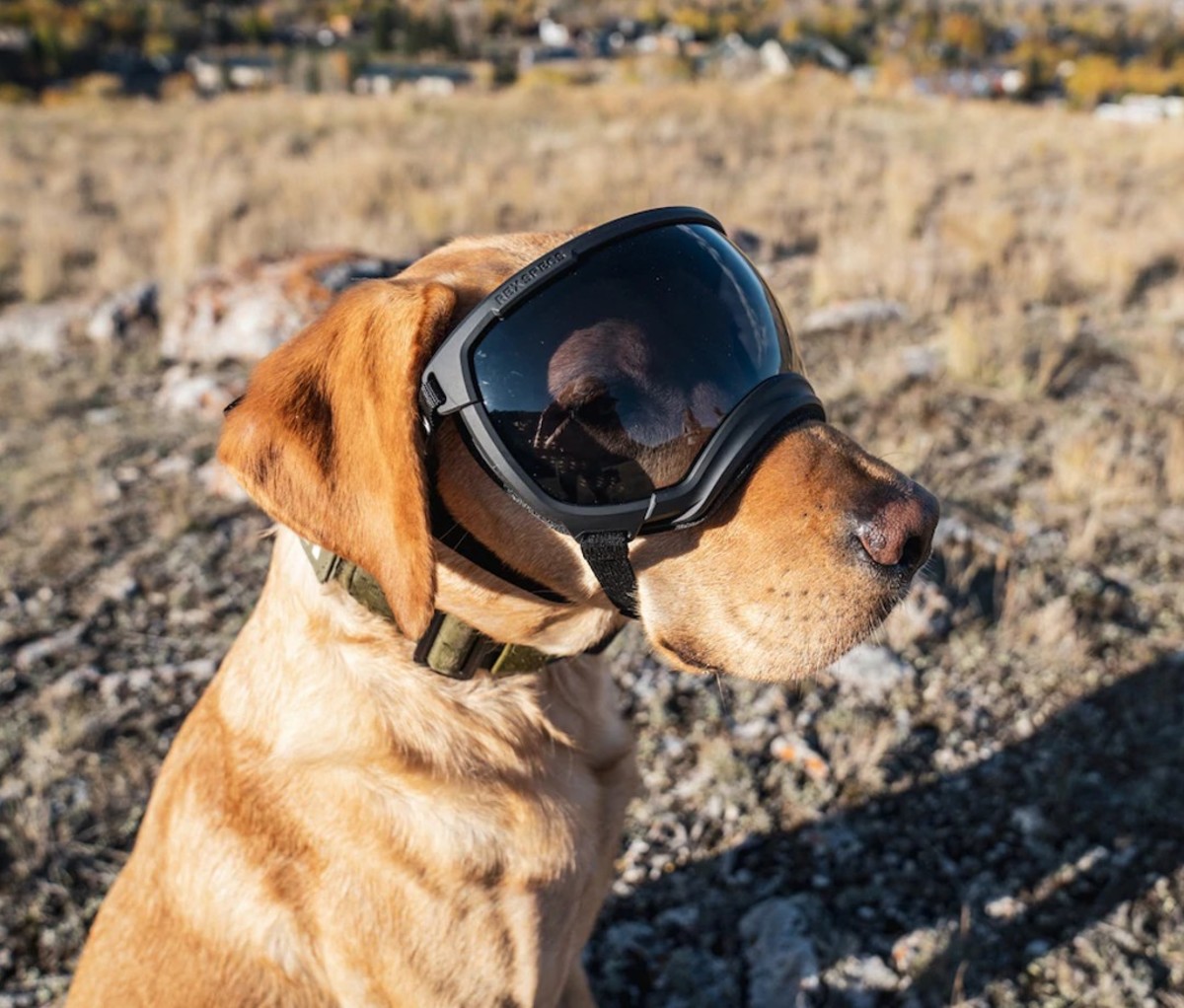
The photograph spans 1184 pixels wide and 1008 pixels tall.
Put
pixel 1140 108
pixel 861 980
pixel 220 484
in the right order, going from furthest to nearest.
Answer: pixel 1140 108 < pixel 220 484 < pixel 861 980

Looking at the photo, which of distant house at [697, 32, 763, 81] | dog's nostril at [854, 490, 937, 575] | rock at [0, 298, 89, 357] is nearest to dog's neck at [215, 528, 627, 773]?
dog's nostril at [854, 490, 937, 575]

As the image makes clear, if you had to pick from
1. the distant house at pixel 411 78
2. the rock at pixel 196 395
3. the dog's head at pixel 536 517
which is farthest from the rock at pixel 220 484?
the distant house at pixel 411 78

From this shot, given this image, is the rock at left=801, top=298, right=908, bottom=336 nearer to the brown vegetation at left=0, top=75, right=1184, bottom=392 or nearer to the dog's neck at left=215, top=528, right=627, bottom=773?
the brown vegetation at left=0, top=75, right=1184, bottom=392

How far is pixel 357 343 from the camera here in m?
1.45

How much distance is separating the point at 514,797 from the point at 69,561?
335 cm

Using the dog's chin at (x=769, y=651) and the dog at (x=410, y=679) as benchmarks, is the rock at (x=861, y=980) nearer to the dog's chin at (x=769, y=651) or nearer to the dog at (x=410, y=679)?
the dog at (x=410, y=679)

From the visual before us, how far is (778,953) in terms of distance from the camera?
7.97 ft

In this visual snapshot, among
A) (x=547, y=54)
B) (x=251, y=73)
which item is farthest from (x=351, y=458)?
(x=547, y=54)

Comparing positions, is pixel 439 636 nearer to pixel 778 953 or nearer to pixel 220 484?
pixel 778 953

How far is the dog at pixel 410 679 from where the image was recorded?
1.41 metres

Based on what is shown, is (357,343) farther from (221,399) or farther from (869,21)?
(869,21)

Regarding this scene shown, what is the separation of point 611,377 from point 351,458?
17.5 inches

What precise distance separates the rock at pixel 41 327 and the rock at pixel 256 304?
39.6 inches

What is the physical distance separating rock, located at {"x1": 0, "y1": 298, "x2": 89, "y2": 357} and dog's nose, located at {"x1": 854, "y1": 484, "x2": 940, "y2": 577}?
7189 millimetres
